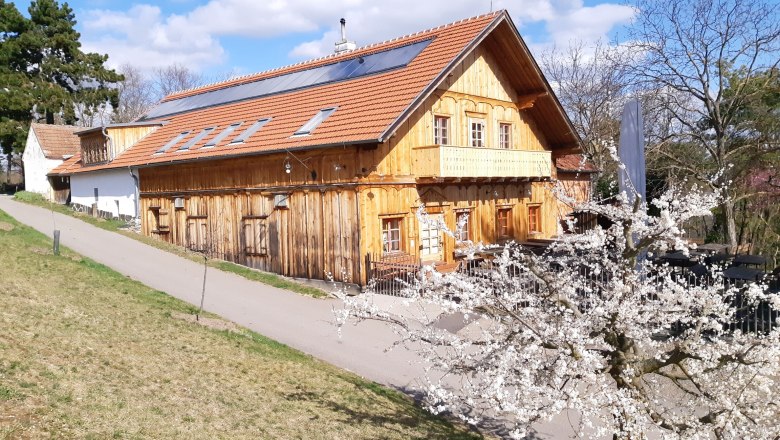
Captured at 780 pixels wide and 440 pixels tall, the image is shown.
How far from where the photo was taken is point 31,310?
30.8 ft

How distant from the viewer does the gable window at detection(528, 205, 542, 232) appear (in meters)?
23.6

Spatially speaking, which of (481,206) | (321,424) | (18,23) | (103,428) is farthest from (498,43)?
(18,23)

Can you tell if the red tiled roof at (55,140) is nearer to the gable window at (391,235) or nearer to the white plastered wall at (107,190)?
the white plastered wall at (107,190)

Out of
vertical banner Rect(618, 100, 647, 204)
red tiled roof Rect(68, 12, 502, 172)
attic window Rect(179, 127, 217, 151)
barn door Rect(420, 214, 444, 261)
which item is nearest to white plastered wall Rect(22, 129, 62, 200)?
red tiled roof Rect(68, 12, 502, 172)

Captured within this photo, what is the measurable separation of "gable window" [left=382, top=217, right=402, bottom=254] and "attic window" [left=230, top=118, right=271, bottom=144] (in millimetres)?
6032

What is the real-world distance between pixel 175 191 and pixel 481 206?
11.4 meters

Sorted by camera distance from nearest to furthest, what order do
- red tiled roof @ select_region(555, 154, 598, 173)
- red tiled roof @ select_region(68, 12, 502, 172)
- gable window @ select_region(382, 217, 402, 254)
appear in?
red tiled roof @ select_region(68, 12, 502, 172), gable window @ select_region(382, 217, 402, 254), red tiled roof @ select_region(555, 154, 598, 173)

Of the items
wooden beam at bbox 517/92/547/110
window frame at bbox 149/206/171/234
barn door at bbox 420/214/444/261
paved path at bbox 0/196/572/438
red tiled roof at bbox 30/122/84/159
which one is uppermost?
red tiled roof at bbox 30/122/84/159

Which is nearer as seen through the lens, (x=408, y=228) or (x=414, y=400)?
(x=414, y=400)

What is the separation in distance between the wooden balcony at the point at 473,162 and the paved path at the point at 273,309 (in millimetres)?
4139

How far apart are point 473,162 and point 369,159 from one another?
3.38m

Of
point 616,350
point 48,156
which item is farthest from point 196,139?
point 616,350

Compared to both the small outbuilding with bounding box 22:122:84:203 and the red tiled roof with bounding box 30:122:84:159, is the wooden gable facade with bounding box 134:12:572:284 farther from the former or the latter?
the red tiled roof with bounding box 30:122:84:159

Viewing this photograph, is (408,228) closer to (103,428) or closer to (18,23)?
(103,428)
